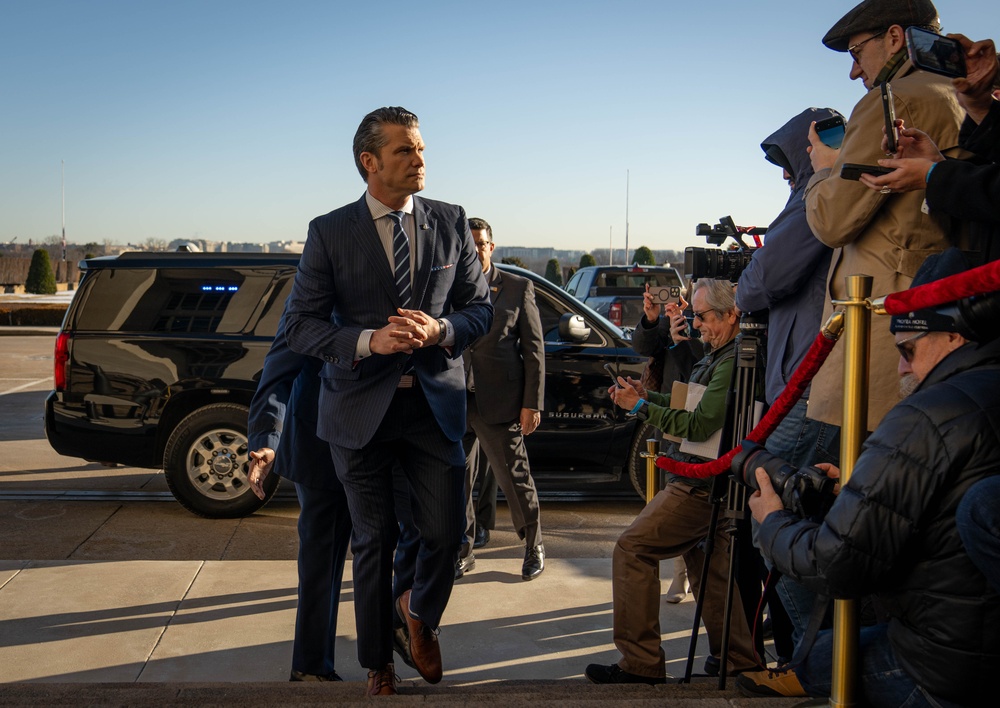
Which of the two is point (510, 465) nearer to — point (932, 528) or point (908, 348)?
point (908, 348)

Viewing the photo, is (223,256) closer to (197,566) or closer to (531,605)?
(197,566)

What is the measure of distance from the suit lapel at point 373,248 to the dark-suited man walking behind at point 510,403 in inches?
80.3

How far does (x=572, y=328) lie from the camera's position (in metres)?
7.24

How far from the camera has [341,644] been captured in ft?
15.3

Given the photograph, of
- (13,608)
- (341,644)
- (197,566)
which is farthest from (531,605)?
(13,608)

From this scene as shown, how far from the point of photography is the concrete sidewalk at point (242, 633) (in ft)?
11.7

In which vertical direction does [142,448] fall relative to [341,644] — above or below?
above

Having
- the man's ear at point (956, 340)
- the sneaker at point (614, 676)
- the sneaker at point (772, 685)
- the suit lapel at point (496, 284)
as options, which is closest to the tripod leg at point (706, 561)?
the sneaker at point (614, 676)

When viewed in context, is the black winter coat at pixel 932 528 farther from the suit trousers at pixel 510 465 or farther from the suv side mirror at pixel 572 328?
the suv side mirror at pixel 572 328

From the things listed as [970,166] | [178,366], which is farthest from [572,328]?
[970,166]

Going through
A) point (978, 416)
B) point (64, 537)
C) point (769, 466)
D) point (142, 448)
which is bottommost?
point (64, 537)

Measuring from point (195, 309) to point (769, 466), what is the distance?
5515 millimetres

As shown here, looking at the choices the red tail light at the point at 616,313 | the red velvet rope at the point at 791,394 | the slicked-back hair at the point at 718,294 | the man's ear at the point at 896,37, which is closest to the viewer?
the red velvet rope at the point at 791,394

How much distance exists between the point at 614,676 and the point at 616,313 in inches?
538
